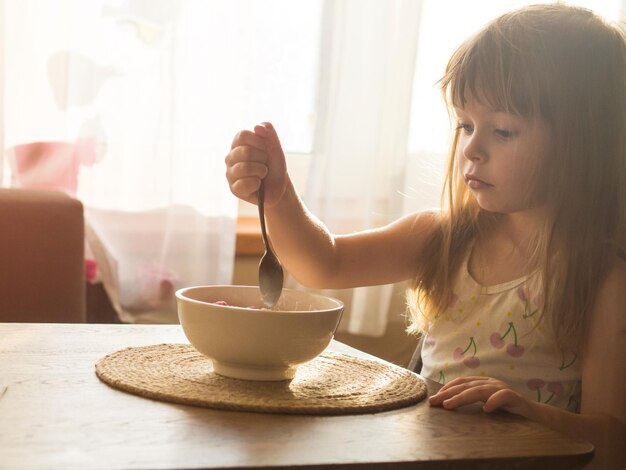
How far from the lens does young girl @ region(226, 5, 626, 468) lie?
3.67 ft

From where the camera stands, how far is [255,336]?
82cm

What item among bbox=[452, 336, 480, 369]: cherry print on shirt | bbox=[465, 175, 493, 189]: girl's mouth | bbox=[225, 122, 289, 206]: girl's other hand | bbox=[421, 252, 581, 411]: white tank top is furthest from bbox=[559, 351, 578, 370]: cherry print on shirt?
bbox=[225, 122, 289, 206]: girl's other hand

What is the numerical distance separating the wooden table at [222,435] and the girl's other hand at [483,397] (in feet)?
0.04

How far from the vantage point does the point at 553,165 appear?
46.4 inches

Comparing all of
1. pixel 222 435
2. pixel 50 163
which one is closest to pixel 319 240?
pixel 222 435

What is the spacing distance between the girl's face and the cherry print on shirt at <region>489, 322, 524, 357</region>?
0.16 meters

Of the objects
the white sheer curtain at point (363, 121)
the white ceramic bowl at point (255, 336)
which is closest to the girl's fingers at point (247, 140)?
the white ceramic bowl at point (255, 336)

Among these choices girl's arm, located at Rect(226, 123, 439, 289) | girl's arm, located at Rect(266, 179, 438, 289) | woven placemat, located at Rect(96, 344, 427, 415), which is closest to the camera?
woven placemat, located at Rect(96, 344, 427, 415)

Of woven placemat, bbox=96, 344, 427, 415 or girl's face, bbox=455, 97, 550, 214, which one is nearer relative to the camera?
woven placemat, bbox=96, 344, 427, 415

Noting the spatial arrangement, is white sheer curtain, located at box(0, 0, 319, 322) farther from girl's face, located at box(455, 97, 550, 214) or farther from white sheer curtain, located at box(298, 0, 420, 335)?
girl's face, located at box(455, 97, 550, 214)

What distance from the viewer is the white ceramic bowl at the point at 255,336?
2.67 feet

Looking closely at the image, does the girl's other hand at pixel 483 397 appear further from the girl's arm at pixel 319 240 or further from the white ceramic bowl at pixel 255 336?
the girl's arm at pixel 319 240

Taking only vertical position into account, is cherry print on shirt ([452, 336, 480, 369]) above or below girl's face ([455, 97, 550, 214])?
below

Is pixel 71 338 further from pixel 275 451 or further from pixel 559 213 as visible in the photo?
pixel 559 213
